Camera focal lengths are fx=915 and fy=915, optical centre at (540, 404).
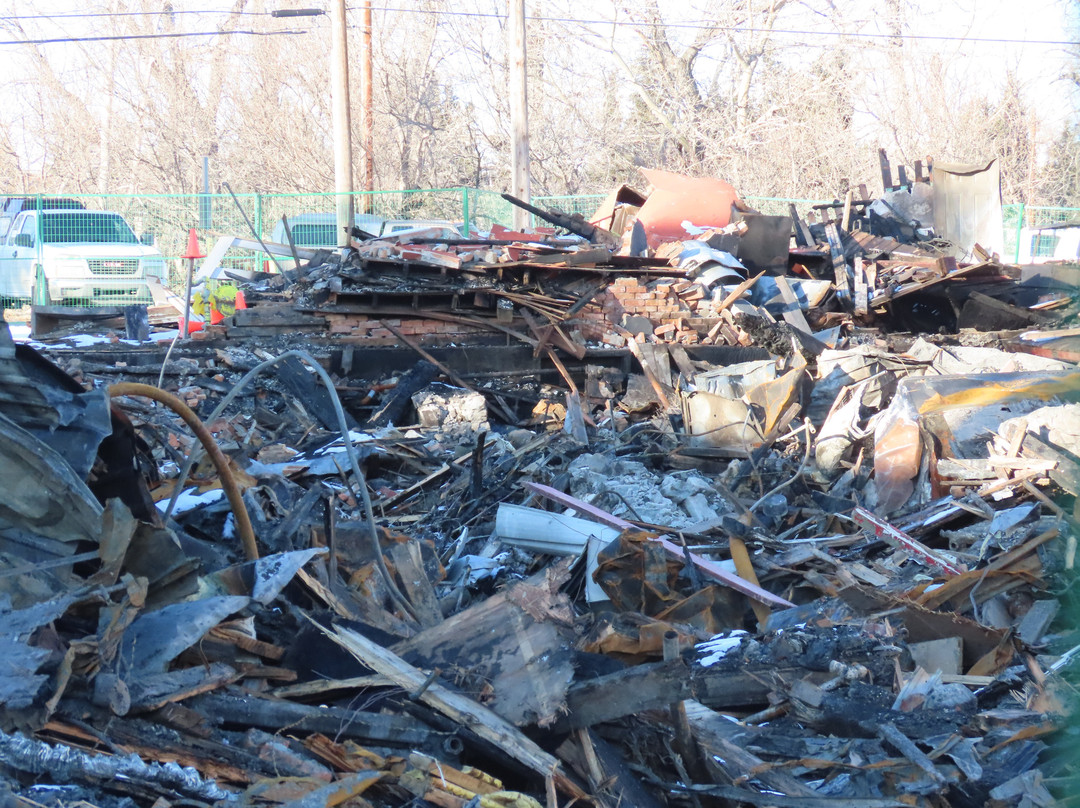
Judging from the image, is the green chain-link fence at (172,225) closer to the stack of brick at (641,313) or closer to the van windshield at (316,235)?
the van windshield at (316,235)

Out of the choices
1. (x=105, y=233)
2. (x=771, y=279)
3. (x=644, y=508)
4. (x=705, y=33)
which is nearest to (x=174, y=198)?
(x=105, y=233)

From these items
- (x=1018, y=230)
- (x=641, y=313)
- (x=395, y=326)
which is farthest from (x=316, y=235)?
(x=1018, y=230)

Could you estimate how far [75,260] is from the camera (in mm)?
15469

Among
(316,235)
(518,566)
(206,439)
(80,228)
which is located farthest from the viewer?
(316,235)

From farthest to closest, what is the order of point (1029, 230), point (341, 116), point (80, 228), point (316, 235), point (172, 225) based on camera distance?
point (1029, 230)
point (316, 235)
point (172, 225)
point (341, 116)
point (80, 228)

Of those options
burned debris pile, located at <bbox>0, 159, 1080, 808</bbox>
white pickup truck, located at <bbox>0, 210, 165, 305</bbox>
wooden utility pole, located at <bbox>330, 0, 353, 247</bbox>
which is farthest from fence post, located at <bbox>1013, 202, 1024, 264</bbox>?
white pickup truck, located at <bbox>0, 210, 165, 305</bbox>

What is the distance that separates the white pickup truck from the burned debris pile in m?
5.58

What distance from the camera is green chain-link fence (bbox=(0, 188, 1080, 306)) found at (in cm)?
1552

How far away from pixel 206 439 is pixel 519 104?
570 inches

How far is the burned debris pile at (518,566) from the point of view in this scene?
9.48ft

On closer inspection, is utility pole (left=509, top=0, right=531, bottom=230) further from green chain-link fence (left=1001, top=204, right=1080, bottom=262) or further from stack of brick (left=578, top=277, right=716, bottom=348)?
green chain-link fence (left=1001, top=204, right=1080, bottom=262)

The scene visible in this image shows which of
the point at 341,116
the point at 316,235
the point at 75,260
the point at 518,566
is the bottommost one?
the point at 518,566

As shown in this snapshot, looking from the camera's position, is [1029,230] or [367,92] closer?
[367,92]

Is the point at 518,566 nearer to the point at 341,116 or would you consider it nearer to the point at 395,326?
the point at 395,326
